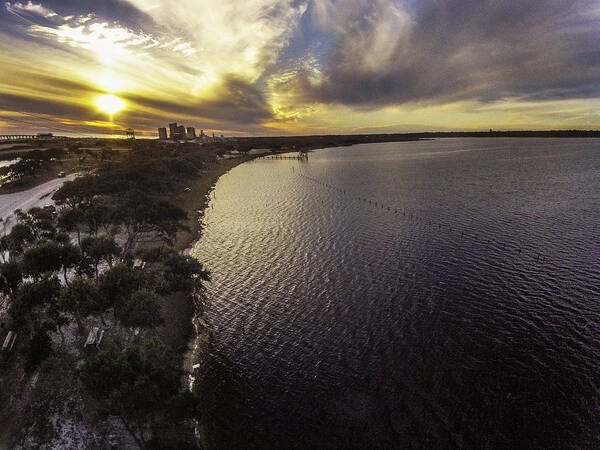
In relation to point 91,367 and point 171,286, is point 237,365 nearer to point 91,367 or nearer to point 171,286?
point 171,286

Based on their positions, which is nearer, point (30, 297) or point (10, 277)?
point (30, 297)

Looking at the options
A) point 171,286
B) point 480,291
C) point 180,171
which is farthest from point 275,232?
point 180,171

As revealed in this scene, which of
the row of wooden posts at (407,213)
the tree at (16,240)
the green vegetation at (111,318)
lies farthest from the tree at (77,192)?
the row of wooden posts at (407,213)

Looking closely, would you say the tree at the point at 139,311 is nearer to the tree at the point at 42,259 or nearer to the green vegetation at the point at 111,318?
the green vegetation at the point at 111,318

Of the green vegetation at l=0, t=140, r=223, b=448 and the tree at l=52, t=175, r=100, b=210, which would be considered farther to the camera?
the tree at l=52, t=175, r=100, b=210

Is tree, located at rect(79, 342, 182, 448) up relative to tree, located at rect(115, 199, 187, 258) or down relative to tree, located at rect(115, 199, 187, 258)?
down

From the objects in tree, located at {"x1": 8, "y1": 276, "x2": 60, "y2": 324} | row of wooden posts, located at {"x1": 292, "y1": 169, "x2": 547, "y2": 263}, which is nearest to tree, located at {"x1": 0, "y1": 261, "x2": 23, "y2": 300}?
tree, located at {"x1": 8, "y1": 276, "x2": 60, "y2": 324}

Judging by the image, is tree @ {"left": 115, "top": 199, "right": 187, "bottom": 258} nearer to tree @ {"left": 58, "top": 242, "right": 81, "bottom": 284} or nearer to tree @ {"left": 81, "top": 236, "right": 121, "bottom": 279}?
tree @ {"left": 81, "top": 236, "right": 121, "bottom": 279}

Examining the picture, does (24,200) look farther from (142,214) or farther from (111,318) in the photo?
(111,318)

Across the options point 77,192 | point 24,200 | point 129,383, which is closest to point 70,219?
point 77,192
